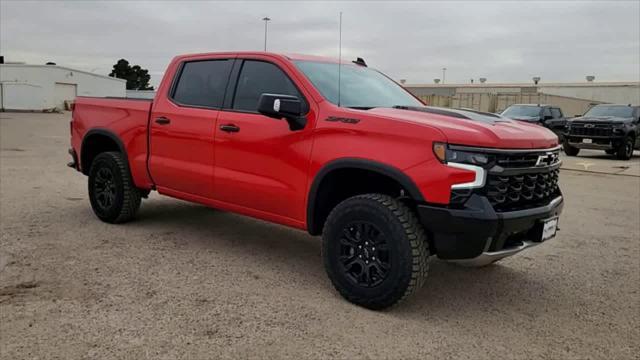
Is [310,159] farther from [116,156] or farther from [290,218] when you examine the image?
[116,156]

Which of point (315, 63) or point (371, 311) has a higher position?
point (315, 63)

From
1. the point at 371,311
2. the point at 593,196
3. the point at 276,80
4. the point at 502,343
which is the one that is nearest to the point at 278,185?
the point at 276,80

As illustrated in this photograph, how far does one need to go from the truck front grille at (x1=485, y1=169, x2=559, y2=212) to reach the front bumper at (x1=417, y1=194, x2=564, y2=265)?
82 mm

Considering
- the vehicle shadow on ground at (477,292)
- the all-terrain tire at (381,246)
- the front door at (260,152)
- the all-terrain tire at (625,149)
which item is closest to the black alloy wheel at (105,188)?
the front door at (260,152)

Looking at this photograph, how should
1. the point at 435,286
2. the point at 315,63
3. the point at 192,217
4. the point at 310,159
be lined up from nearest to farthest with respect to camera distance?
the point at 310,159 < the point at 435,286 < the point at 315,63 < the point at 192,217

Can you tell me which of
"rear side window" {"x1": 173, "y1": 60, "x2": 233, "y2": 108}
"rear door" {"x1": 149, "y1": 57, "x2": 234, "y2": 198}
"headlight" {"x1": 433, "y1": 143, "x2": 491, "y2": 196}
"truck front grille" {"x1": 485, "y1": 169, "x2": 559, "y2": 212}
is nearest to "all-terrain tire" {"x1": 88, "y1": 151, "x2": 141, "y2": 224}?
"rear door" {"x1": 149, "y1": 57, "x2": 234, "y2": 198}

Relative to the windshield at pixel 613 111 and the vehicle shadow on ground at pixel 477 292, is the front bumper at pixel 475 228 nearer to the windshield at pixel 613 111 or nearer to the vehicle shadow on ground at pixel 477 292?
the vehicle shadow on ground at pixel 477 292

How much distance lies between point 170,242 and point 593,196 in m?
7.23

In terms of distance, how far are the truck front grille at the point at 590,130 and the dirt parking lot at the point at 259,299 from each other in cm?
1132

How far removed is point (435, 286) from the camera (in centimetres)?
470

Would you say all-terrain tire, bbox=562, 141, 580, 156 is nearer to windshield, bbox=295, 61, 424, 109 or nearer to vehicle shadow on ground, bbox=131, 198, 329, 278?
vehicle shadow on ground, bbox=131, 198, 329, 278

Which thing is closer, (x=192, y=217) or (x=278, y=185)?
(x=278, y=185)

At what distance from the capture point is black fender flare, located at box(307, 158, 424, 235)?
3.78m

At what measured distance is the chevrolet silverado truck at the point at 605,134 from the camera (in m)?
17.0
